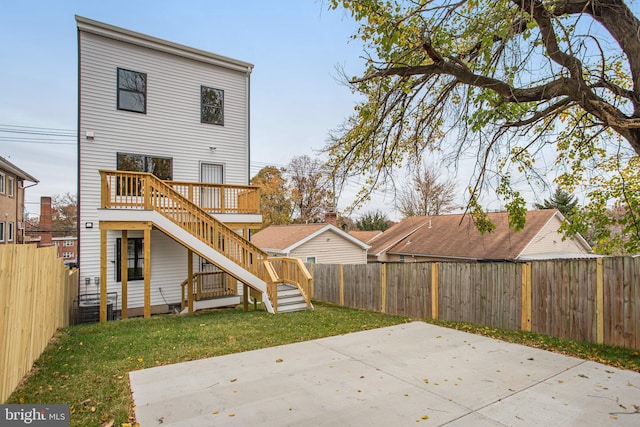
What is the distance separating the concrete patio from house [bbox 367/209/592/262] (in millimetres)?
12397

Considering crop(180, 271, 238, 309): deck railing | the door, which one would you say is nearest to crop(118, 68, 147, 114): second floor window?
the door

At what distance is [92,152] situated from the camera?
1093 cm

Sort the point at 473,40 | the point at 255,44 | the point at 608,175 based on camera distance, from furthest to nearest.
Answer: the point at 255,44 < the point at 608,175 < the point at 473,40

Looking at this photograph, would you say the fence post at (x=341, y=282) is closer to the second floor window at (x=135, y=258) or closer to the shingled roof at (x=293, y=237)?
the second floor window at (x=135, y=258)

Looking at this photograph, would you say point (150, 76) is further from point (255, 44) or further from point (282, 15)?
point (282, 15)

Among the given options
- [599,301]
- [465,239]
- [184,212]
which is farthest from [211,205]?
[465,239]

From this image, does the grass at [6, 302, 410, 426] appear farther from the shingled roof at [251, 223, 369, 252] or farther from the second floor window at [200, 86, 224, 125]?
the shingled roof at [251, 223, 369, 252]

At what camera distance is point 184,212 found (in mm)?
9195

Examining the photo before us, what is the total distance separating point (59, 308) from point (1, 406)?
15.4 feet

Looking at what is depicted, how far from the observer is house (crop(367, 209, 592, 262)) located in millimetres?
18688

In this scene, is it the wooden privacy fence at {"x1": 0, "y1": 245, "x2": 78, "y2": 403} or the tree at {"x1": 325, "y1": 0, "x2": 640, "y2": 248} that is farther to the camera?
the tree at {"x1": 325, "y1": 0, "x2": 640, "y2": 248}

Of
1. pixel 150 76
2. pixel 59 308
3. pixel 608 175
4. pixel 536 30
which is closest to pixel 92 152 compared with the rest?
pixel 150 76

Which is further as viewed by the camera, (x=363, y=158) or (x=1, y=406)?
(x=363, y=158)

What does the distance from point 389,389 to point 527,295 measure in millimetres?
4087
